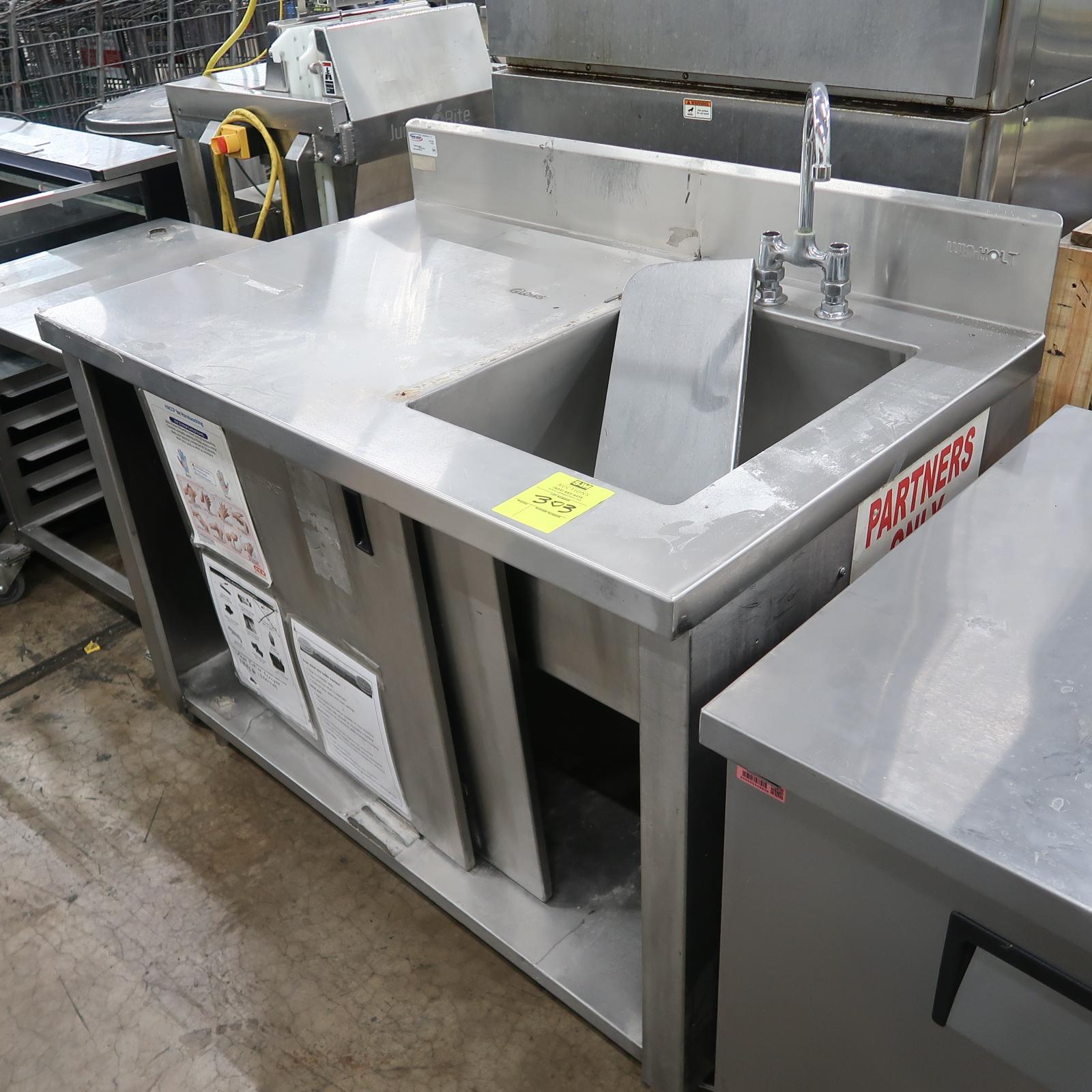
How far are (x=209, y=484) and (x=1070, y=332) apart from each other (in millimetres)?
1220

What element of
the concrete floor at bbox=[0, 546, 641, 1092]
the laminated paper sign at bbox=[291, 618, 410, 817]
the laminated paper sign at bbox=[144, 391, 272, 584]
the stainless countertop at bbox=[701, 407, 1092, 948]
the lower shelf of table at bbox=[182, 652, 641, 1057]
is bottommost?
the concrete floor at bbox=[0, 546, 641, 1092]

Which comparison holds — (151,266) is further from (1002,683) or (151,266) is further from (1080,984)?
(1080,984)

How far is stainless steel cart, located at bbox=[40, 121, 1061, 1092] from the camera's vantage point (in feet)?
3.34

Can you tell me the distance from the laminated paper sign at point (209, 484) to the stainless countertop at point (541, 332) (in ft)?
0.44

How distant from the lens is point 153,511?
6.15ft

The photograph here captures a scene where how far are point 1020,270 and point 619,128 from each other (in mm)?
754

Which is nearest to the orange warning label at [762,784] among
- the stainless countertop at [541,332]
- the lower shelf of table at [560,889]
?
the stainless countertop at [541,332]

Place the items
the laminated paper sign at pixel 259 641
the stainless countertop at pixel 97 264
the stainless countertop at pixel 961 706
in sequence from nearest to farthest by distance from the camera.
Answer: the stainless countertop at pixel 961 706, the laminated paper sign at pixel 259 641, the stainless countertop at pixel 97 264

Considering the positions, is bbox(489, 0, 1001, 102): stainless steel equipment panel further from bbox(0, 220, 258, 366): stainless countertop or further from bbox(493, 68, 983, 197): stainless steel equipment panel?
bbox(0, 220, 258, 366): stainless countertop

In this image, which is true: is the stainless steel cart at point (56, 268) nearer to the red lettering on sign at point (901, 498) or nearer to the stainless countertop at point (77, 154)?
the stainless countertop at point (77, 154)

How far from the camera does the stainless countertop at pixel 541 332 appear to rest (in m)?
0.97

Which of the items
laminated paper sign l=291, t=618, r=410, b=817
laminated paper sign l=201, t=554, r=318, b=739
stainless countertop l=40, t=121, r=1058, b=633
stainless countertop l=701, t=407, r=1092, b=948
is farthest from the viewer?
laminated paper sign l=201, t=554, r=318, b=739

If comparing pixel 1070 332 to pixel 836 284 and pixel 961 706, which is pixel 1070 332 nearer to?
pixel 836 284

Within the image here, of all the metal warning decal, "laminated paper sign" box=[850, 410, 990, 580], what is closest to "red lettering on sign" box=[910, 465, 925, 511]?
"laminated paper sign" box=[850, 410, 990, 580]
